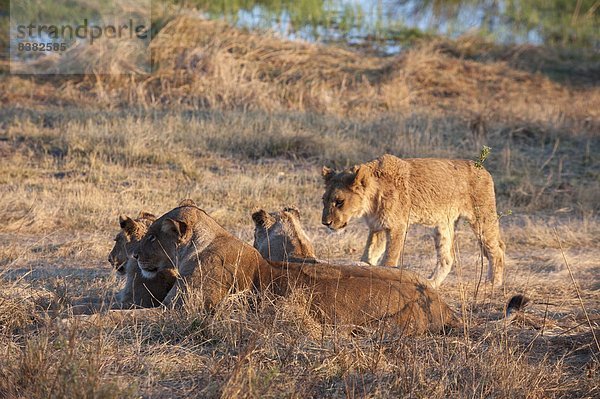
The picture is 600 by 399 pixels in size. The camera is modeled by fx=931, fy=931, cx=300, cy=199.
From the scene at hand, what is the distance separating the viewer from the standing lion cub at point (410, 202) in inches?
357

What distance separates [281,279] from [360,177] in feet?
9.19

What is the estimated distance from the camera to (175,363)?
5504mm

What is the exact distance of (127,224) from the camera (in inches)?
297

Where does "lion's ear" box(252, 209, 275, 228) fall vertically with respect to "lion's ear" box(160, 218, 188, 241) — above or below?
below

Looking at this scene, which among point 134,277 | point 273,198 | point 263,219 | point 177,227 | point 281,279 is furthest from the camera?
point 273,198

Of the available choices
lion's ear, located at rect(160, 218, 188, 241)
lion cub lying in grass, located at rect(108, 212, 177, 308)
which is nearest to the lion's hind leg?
lion cub lying in grass, located at rect(108, 212, 177, 308)

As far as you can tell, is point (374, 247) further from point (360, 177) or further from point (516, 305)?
point (516, 305)

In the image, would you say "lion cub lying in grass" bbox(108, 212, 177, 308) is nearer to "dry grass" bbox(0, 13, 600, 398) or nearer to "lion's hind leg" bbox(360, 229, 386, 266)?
"dry grass" bbox(0, 13, 600, 398)

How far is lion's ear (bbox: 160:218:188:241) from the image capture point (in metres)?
6.65

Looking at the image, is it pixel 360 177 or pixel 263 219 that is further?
pixel 360 177

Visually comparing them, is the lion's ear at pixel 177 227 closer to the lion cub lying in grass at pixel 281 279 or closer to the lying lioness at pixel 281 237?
the lion cub lying in grass at pixel 281 279

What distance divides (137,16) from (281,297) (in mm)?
15790

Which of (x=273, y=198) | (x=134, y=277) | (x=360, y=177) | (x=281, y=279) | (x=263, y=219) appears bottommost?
(x=273, y=198)

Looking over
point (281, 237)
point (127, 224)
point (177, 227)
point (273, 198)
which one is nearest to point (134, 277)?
point (127, 224)
